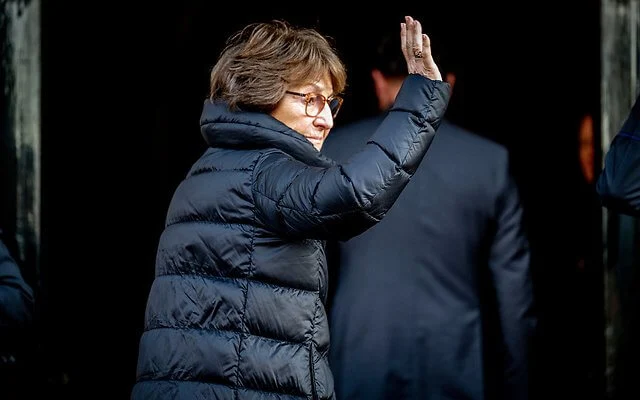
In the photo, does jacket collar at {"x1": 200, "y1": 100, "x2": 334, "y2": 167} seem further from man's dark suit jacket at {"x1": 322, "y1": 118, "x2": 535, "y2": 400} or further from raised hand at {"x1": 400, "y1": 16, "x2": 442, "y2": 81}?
man's dark suit jacket at {"x1": 322, "y1": 118, "x2": 535, "y2": 400}

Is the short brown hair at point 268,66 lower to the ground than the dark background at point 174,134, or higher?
higher

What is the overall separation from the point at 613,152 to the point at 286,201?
3.12ft

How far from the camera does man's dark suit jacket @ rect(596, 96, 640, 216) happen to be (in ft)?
9.56

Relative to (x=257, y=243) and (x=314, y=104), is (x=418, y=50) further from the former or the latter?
(x=257, y=243)

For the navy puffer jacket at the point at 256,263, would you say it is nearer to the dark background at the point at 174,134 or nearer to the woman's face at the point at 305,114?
the woman's face at the point at 305,114

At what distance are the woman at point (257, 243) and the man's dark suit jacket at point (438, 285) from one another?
665mm

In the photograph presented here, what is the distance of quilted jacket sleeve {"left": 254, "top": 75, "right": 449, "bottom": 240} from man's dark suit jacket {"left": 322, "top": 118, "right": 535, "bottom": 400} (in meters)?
0.85

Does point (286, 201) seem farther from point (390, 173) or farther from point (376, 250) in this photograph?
point (376, 250)

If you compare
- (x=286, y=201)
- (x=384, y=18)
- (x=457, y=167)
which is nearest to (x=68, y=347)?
(x=457, y=167)

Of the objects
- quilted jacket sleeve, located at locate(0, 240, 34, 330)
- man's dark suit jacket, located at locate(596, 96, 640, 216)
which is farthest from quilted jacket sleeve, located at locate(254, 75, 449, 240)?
quilted jacket sleeve, located at locate(0, 240, 34, 330)

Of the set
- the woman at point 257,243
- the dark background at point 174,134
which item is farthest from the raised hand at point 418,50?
the dark background at point 174,134

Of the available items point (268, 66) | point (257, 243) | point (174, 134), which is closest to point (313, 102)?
point (268, 66)

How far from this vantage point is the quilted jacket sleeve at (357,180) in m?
2.51

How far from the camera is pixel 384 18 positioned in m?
5.99
